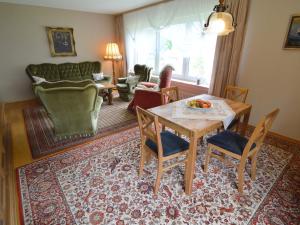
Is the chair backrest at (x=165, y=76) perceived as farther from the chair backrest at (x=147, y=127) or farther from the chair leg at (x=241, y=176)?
the chair leg at (x=241, y=176)

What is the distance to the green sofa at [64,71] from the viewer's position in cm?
436

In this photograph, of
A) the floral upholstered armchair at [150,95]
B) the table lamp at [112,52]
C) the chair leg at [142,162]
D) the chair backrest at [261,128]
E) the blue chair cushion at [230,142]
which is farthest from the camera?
the table lamp at [112,52]

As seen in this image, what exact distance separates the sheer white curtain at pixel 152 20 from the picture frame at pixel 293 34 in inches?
53.2

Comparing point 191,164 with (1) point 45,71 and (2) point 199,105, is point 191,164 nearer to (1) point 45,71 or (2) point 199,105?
(2) point 199,105

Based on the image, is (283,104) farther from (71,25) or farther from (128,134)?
(71,25)

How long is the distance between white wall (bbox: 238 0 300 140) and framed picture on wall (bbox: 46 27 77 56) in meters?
4.61

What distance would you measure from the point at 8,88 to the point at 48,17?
2152 mm

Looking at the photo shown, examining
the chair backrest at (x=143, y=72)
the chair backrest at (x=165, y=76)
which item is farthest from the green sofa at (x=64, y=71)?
the chair backrest at (x=165, y=76)

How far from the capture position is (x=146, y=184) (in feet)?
6.10

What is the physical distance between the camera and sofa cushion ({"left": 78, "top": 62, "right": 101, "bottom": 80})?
16.8ft

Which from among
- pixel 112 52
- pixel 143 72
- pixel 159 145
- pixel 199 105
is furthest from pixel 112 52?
pixel 159 145

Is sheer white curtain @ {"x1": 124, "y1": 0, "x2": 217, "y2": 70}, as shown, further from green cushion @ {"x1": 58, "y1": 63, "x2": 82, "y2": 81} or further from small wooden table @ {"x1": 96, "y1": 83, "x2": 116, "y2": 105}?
green cushion @ {"x1": 58, "y1": 63, "x2": 82, "y2": 81}

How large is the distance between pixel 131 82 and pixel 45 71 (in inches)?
92.6

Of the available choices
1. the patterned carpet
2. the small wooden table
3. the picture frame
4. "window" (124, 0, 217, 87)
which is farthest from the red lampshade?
the picture frame
